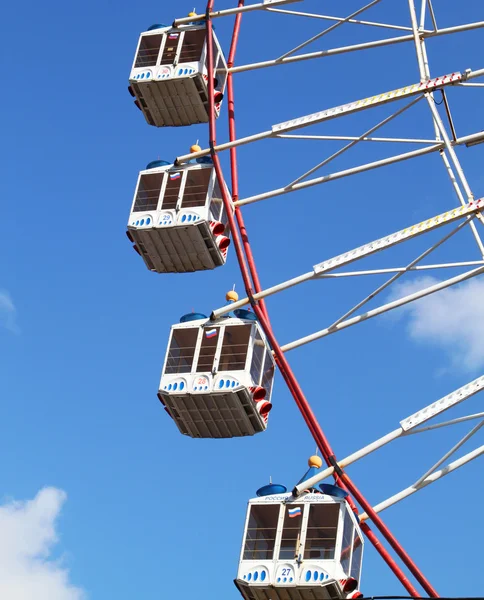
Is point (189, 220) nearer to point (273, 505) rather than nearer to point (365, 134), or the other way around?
point (365, 134)

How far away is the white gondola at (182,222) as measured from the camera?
21.0m

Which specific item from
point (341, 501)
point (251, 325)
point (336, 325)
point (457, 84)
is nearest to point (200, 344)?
point (251, 325)

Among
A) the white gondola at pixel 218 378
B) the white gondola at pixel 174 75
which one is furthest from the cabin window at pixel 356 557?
the white gondola at pixel 174 75

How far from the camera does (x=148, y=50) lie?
24.4m

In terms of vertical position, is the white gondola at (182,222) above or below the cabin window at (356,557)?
above

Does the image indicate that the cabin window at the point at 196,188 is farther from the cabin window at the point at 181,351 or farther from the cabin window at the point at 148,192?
the cabin window at the point at 181,351

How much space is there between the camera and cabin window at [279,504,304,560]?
1609 centimetres

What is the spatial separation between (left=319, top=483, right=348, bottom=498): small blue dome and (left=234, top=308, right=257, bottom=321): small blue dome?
357 cm

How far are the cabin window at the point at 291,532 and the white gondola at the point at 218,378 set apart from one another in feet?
8.37

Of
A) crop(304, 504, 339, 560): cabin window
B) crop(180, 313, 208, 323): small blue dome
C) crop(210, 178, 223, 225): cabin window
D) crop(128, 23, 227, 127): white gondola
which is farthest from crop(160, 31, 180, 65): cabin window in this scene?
crop(304, 504, 339, 560): cabin window

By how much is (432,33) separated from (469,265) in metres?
5.43

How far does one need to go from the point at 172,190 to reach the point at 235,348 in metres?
4.02

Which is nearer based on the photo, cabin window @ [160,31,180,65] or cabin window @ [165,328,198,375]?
cabin window @ [165,328,198,375]

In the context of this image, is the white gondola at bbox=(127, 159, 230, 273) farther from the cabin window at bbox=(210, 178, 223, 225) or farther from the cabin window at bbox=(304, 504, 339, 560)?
the cabin window at bbox=(304, 504, 339, 560)
